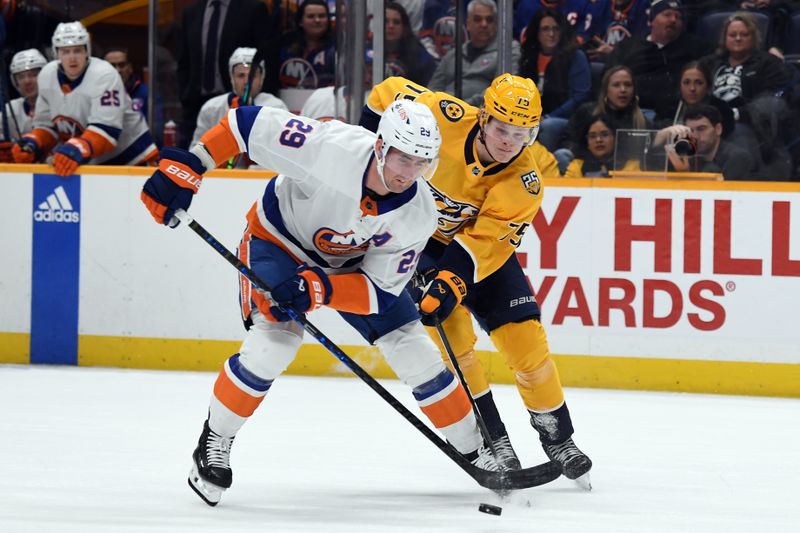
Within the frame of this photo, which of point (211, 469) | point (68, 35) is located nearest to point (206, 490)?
point (211, 469)

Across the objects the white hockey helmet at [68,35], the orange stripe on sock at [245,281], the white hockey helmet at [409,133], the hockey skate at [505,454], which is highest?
the white hockey helmet at [68,35]

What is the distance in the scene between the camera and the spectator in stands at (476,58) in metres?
5.39

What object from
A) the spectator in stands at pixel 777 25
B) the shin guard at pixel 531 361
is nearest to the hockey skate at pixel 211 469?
the shin guard at pixel 531 361

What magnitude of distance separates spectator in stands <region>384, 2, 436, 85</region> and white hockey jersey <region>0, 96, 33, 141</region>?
2.01 m

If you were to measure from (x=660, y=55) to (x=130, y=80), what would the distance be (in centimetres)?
264

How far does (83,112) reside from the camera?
19.0 ft

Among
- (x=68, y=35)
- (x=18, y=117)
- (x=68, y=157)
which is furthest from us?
(x=18, y=117)

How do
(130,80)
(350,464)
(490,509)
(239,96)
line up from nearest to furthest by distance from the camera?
(490,509), (350,464), (239,96), (130,80)

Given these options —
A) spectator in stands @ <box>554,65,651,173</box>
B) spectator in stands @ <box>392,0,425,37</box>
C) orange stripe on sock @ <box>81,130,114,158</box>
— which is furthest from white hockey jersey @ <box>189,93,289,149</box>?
spectator in stands @ <box>554,65,651,173</box>

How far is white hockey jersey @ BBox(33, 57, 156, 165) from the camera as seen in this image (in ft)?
18.6

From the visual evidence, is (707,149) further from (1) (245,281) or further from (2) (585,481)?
(1) (245,281)

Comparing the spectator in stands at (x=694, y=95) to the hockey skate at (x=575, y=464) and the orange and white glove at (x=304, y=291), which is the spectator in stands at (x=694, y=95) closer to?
the hockey skate at (x=575, y=464)

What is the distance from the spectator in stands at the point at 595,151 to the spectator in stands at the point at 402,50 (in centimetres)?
77

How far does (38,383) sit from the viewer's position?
5.02 meters
